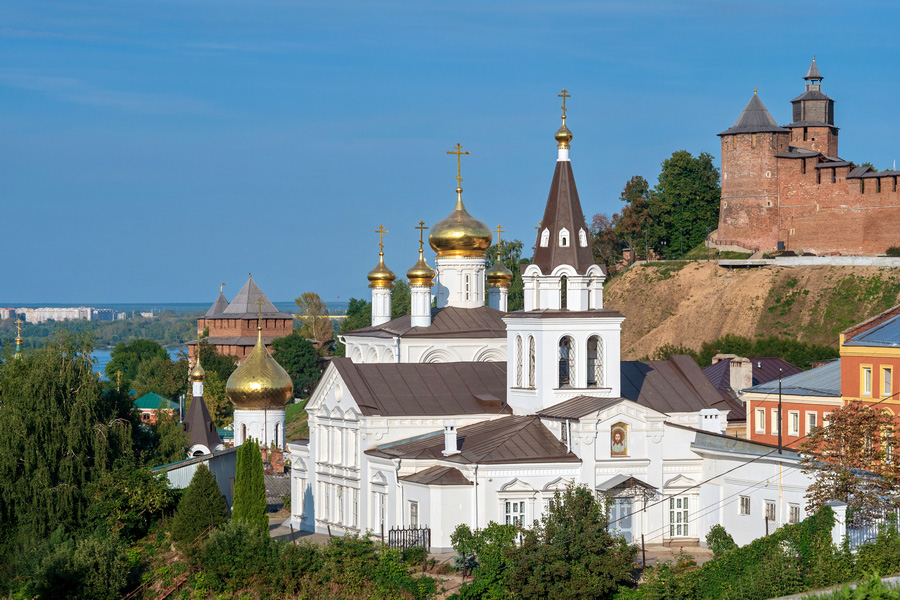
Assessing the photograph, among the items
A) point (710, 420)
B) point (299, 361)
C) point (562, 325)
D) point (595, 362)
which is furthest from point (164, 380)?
point (562, 325)

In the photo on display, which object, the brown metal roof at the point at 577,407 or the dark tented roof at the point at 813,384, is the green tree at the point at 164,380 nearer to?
the dark tented roof at the point at 813,384

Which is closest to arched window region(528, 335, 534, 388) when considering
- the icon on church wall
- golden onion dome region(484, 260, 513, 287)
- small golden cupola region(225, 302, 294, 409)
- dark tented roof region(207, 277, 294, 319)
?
the icon on church wall

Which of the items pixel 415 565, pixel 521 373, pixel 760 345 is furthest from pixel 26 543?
pixel 760 345

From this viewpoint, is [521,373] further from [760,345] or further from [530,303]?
Answer: [760,345]

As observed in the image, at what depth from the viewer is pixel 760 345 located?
58.0m

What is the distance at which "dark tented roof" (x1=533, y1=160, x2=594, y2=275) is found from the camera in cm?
2980

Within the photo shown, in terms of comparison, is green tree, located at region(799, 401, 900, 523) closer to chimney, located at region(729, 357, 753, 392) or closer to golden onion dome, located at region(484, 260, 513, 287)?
golden onion dome, located at region(484, 260, 513, 287)

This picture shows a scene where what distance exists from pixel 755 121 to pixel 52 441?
2035 inches

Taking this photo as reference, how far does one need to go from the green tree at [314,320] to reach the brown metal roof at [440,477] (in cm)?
6598

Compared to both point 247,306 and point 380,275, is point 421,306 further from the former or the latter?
point 247,306

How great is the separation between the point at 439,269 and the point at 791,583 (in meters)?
19.1

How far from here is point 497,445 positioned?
27.5 meters

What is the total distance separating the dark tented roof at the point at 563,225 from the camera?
2980 cm

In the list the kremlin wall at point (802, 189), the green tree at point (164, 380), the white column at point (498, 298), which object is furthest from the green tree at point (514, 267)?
the white column at point (498, 298)
